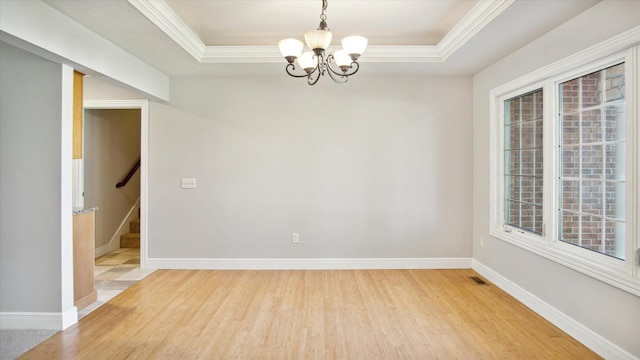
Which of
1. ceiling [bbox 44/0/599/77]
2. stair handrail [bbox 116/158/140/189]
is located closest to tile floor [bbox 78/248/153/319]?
stair handrail [bbox 116/158/140/189]

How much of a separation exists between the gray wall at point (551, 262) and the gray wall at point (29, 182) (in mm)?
3949

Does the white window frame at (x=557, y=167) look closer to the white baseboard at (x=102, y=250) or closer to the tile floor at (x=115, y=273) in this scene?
the tile floor at (x=115, y=273)

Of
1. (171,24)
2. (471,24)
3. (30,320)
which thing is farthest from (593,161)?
(30,320)

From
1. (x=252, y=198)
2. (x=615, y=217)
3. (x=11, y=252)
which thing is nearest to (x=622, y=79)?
(x=615, y=217)

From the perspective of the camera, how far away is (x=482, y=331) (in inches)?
111

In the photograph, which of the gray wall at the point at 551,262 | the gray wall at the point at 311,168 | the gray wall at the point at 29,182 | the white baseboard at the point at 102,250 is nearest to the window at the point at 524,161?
the gray wall at the point at 551,262

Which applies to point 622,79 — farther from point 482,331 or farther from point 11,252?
point 11,252

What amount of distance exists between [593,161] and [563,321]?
1274mm

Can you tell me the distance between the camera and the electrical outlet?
450 cm

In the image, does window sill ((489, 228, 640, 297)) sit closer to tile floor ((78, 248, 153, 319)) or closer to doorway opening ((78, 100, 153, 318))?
tile floor ((78, 248, 153, 319))

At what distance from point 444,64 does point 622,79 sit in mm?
1762

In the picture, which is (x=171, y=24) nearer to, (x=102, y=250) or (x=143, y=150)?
(x=143, y=150)

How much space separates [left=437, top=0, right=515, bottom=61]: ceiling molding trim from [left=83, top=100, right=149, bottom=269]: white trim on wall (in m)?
3.53

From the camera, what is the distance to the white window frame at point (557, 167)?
88.0 inches
